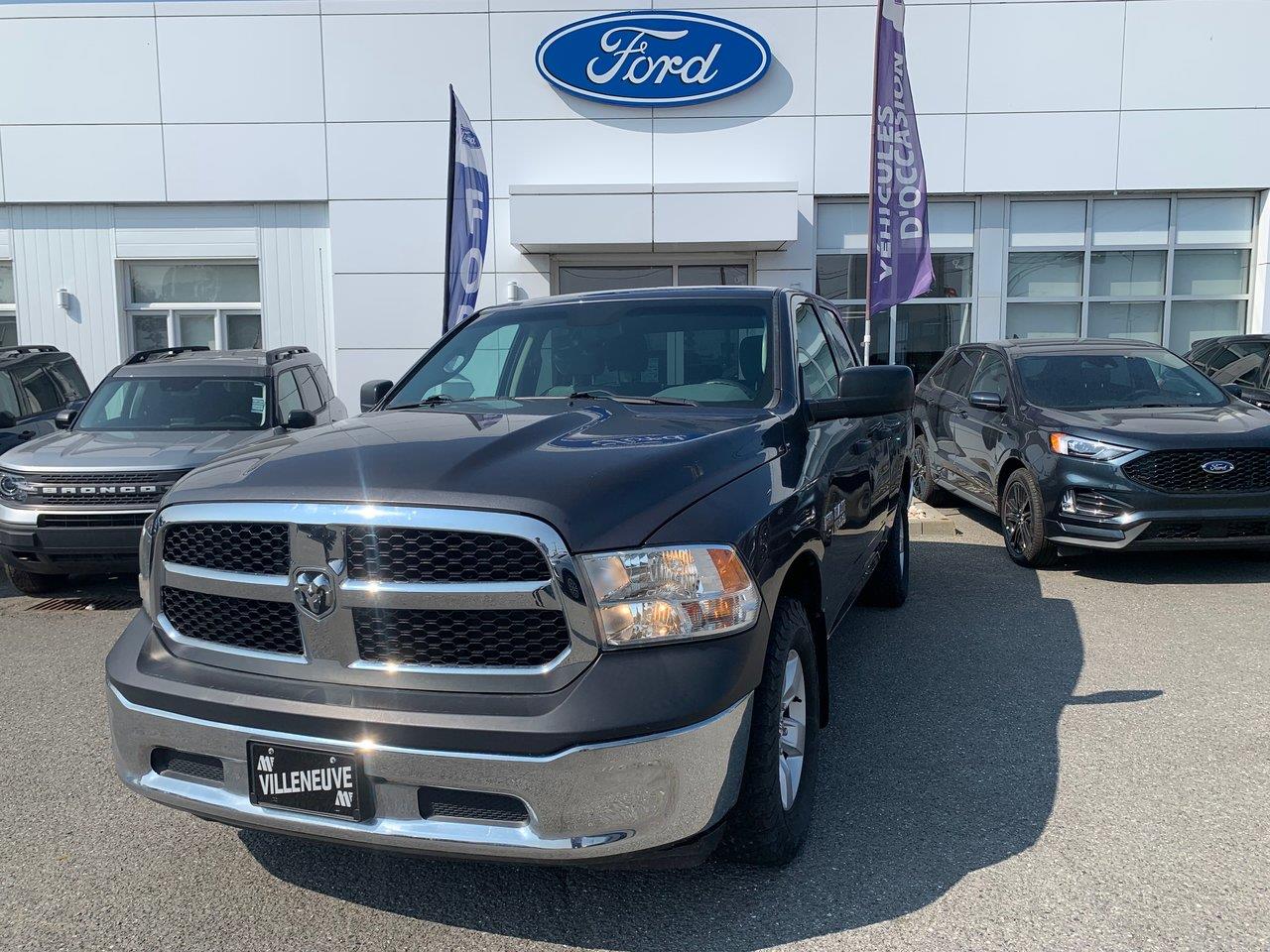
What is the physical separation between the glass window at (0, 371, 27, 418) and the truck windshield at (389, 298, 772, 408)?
5.98 meters

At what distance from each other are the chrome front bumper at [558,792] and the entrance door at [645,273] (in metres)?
12.1

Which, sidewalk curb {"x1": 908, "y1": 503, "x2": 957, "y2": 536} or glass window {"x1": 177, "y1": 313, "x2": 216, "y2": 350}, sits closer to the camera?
sidewalk curb {"x1": 908, "y1": 503, "x2": 957, "y2": 536}

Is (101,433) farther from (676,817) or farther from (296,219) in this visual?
(296,219)

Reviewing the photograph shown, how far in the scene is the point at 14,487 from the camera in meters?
6.66

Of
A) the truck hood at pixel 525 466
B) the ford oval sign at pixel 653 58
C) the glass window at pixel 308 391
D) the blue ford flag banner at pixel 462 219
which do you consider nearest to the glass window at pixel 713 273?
the ford oval sign at pixel 653 58

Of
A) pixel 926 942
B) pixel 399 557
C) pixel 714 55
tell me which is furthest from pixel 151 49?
pixel 926 942

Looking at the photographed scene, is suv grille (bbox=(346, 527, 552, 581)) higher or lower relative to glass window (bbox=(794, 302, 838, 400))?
lower

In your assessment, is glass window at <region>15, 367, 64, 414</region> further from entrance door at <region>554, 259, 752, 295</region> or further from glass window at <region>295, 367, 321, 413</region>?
entrance door at <region>554, 259, 752, 295</region>

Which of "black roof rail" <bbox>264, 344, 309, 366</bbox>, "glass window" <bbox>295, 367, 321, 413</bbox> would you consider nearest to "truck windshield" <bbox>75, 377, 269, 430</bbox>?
"black roof rail" <bbox>264, 344, 309, 366</bbox>

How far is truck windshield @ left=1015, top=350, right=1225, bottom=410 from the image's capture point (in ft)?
25.5

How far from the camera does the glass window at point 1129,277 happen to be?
14.4 metres

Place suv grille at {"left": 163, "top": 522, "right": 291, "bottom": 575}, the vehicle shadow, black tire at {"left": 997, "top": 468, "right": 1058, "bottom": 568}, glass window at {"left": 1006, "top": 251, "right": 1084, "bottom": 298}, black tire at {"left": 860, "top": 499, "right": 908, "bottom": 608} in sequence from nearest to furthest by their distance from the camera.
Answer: suv grille at {"left": 163, "top": 522, "right": 291, "bottom": 575}, the vehicle shadow, black tire at {"left": 860, "top": 499, "right": 908, "bottom": 608}, black tire at {"left": 997, "top": 468, "right": 1058, "bottom": 568}, glass window at {"left": 1006, "top": 251, "right": 1084, "bottom": 298}

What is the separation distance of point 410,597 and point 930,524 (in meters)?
7.52

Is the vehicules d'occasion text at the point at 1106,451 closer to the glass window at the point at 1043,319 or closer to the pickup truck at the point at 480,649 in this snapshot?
the pickup truck at the point at 480,649
